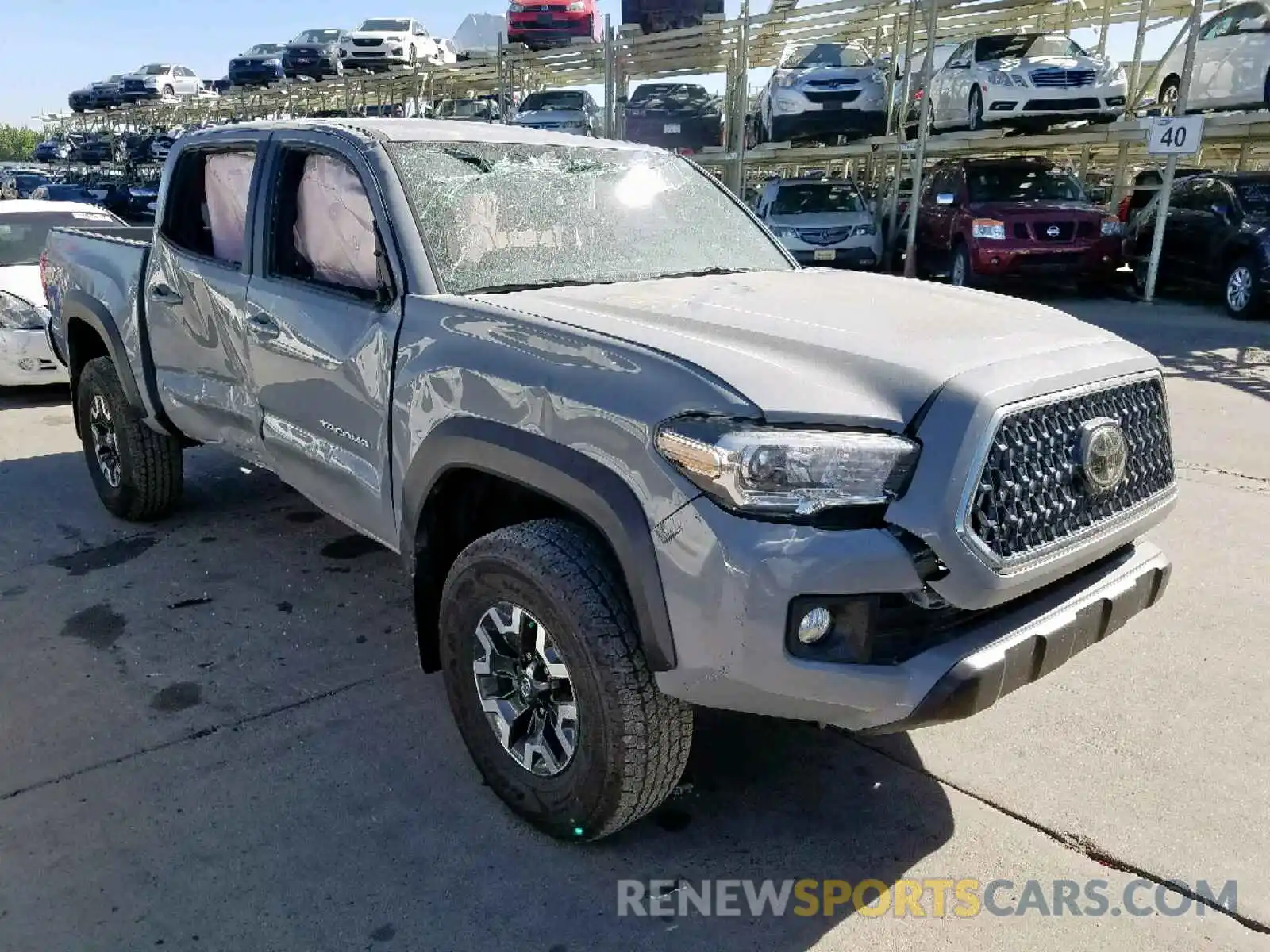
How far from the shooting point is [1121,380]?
265 cm

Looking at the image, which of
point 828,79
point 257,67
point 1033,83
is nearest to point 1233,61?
point 1033,83

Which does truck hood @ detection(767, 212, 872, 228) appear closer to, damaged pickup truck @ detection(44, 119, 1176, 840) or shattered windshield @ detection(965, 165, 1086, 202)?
shattered windshield @ detection(965, 165, 1086, 202)

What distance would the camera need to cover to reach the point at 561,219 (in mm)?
3410

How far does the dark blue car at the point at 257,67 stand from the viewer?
31.1 m

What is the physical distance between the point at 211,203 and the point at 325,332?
1.46 meters

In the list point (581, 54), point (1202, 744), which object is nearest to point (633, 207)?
point (1202, 744)

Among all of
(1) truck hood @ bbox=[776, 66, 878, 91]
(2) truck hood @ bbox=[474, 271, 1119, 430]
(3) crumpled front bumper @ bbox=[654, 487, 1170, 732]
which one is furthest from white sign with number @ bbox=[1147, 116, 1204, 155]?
(3) crumpled front bumper @ bbox=[654, 487, 1170, 732]

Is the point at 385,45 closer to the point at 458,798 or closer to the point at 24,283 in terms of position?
the point at 24,283

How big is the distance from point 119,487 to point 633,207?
3.17m

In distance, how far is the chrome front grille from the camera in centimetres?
1362

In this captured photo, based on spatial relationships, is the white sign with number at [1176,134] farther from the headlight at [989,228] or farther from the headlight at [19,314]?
the headlight at [19,314]

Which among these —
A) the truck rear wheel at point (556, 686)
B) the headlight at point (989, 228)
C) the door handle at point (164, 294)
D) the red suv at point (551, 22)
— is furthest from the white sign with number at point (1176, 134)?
the red suv at point (551, 22)

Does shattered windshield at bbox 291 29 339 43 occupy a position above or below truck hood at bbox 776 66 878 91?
above

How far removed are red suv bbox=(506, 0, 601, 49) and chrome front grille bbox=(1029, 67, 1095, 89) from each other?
11232 millimetres
